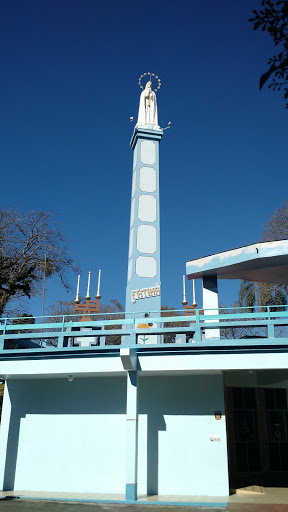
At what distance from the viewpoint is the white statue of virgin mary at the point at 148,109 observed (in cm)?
2189

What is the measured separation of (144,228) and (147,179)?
2.55m

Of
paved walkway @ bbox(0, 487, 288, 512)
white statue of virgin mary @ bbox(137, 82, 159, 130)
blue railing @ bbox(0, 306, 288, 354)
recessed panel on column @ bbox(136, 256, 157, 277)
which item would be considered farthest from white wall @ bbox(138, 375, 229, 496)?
white statue of virgin mary @ bbox(137, 82, 159, 130)

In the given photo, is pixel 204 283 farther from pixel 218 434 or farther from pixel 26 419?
pixel 26 419

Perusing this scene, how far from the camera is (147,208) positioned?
20016 mm

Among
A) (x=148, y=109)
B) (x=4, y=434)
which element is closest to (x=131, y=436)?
(x=4, y=434)

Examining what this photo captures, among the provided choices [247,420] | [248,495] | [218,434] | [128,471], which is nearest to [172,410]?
[218,434]

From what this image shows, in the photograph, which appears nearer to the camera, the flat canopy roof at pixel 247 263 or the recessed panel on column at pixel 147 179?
the flat canopy roof at pixel 247 263

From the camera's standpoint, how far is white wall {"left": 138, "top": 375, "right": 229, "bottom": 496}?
13.0 meters

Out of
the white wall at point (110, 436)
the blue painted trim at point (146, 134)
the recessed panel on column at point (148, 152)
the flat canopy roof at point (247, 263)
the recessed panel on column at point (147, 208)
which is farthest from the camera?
the blue painted trim at point (146, 134)

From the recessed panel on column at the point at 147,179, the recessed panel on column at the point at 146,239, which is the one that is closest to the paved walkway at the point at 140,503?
the recessed panel on column at the point at 146,239

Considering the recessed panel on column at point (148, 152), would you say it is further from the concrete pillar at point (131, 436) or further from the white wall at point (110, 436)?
the concrete pillar at point (131, 436)

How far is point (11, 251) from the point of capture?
1085 inches

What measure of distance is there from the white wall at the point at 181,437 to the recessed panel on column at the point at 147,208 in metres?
7.90

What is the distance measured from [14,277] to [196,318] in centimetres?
1681
